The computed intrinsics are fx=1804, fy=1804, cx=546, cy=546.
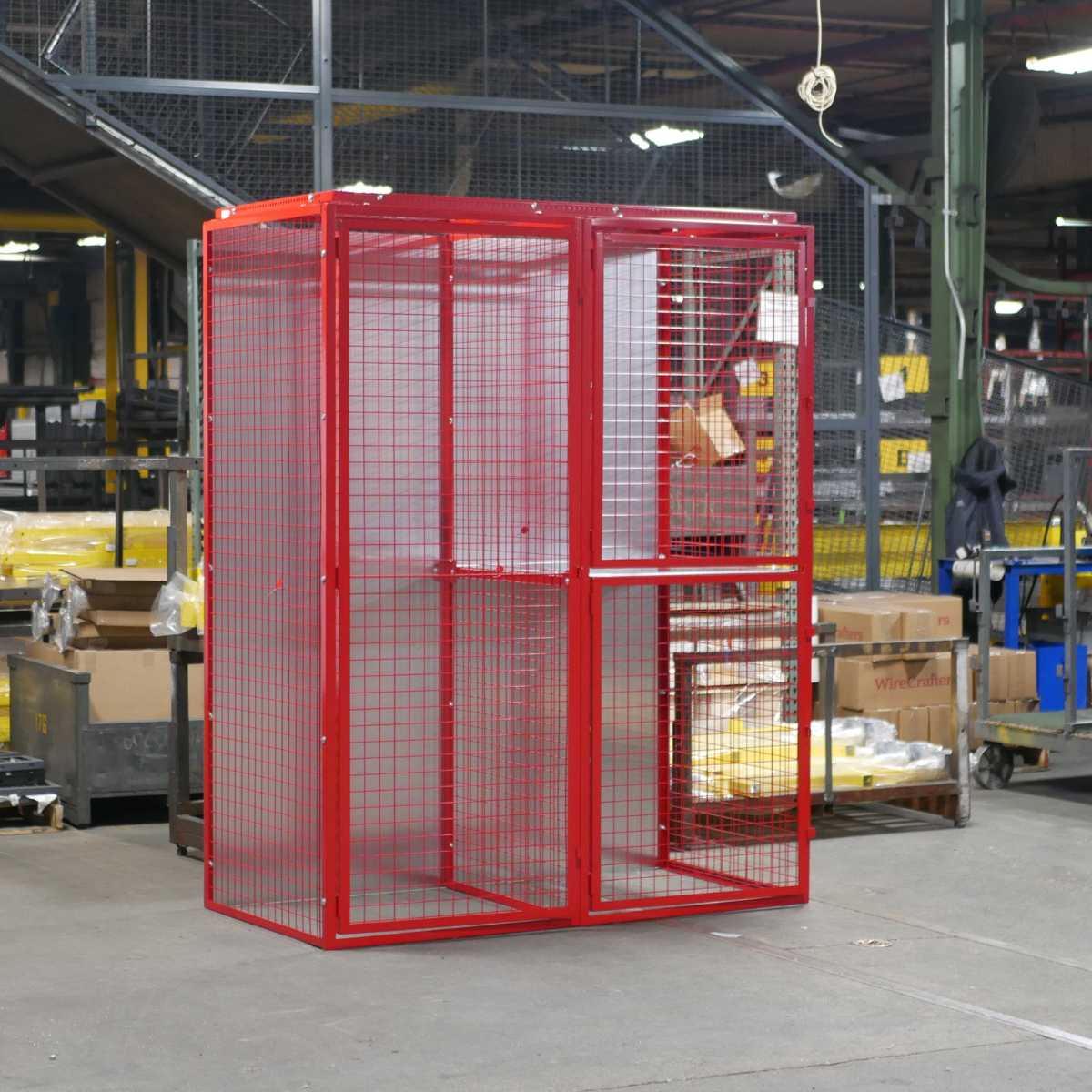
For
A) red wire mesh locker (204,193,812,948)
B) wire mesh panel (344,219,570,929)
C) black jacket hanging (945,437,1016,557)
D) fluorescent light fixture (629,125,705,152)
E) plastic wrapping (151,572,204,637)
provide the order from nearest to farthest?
red wire mesh locker (204,193,812,948) < wire mesh panel (344,219,570,929) < plastic wrapping (151,572,204,637) < black jacket hanging (945,437,1016,557) < fluorescent light fixture (629,125,705,152)

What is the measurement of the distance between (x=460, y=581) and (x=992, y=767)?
13.4 ft

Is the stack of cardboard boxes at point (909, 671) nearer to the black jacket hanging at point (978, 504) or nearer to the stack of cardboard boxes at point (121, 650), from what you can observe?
the black jacket hanging at point (978, 504)

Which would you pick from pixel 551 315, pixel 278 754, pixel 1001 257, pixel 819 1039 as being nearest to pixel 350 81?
pixel 551 315

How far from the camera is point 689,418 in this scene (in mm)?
6449

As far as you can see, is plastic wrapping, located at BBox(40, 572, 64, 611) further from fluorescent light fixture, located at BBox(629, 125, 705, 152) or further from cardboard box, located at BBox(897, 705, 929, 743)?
fluorescent light fixture, located at BBox(629, 125, 705, 152)

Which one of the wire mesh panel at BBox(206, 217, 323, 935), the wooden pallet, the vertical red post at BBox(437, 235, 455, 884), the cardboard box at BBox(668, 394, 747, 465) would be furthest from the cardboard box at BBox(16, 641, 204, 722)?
the cardboard box at BBox(668, 394, 747, 465)

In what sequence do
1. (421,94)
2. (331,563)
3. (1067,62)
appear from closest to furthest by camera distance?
(331,563)
(421,94)
(1067,62)

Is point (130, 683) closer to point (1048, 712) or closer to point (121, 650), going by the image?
point (121, 650)

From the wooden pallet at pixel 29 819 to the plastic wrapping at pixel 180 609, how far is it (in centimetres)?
102

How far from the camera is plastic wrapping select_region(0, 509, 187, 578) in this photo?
10.1 meters

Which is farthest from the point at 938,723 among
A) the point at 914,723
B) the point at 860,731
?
the point at 860,731

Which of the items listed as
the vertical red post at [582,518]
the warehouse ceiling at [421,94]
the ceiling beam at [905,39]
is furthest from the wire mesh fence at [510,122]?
the vertical red post at [582,518]

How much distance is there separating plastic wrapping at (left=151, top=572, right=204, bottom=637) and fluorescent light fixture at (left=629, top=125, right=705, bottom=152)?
5239 millimetres

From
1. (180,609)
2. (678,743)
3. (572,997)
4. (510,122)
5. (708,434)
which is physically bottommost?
(572,997)
